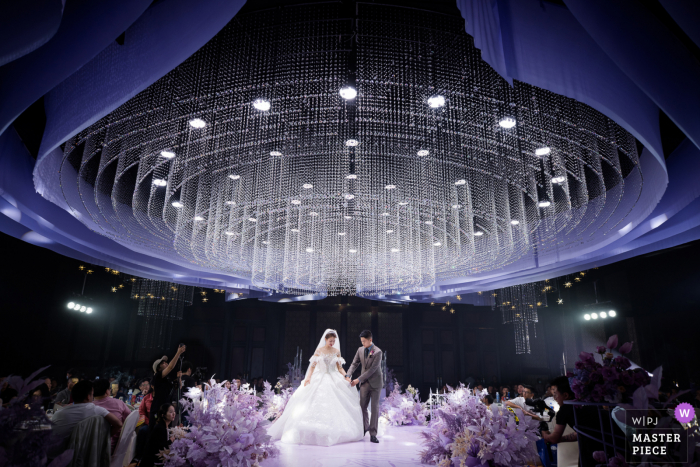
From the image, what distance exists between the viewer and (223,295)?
14555 millimetres

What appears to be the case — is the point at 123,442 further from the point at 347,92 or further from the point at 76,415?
the point at 347,92

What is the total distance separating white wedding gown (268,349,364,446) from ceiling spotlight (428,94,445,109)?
3873 millimetres

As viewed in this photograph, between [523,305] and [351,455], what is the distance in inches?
375

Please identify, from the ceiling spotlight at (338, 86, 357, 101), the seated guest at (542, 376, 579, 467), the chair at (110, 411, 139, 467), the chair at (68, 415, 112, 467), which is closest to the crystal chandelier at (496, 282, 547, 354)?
the seated guest at (542, 376, 579, 467)

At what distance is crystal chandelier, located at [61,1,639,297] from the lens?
429 cm

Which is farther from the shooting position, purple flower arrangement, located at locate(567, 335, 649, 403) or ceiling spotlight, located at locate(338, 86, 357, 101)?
ceiling spotlight, located at locate(338, 86, 357, 101)

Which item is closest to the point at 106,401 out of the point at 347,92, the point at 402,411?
the point at 347,92

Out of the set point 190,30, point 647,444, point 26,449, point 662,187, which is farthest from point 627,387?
point 662,187

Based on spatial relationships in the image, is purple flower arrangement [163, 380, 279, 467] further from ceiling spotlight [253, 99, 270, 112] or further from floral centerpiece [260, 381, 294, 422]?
floral centerpiece [260, 381, 294, 422]

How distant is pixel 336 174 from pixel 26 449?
17.5 ft

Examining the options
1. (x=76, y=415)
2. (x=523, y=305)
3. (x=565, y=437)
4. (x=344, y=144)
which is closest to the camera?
(x=76, y=415)

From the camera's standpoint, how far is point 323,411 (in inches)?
224

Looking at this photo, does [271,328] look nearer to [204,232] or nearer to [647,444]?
[204,232]

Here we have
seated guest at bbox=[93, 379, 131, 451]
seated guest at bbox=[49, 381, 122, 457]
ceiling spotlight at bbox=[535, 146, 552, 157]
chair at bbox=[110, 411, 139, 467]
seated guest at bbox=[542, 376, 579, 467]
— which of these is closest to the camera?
seated guest at bbox=[49, 381, 122, 457]
